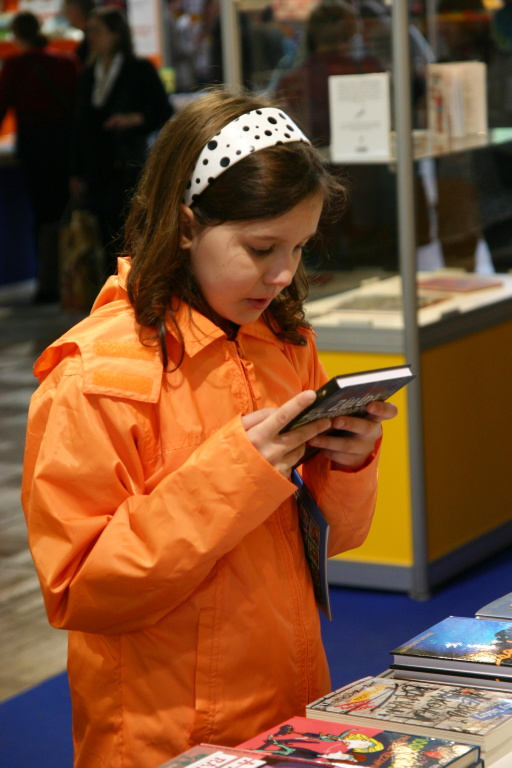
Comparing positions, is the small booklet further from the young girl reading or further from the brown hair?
the brown hair

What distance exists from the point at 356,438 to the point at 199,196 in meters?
0.42

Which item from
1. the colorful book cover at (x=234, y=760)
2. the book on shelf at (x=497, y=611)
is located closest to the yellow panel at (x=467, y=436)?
the book on shelf at (x=497, y=611)

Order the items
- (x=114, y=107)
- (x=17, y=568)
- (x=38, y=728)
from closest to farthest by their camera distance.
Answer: (x=38, y=728) < (x=17, y=568) < (x=114, y=107)

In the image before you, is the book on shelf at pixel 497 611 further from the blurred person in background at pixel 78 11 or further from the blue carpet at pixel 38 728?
the blurred person in background at pixel 78 11

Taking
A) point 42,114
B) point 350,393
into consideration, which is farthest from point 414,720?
point 42,114

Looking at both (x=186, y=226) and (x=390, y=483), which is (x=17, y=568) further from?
(x=186, y=226)

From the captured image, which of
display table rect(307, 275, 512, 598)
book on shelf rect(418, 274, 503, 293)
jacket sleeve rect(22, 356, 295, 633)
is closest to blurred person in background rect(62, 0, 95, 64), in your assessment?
book on shelf rect(418, 274, 503, 293)

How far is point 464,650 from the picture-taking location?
1681mm

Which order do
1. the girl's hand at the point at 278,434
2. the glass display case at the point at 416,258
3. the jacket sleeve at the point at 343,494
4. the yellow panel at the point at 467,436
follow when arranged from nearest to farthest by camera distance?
the girl's hand at the point at 278,434 → the jacket sleeve at the point at 343,494 → the glass display case at the point at 416,258 → the yellow panel at the point at 467,436

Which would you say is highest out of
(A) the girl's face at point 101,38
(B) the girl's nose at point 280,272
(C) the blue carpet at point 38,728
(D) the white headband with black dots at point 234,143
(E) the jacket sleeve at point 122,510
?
(A) the girl's face at point 101,38

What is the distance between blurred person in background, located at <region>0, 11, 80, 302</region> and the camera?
28.5ft

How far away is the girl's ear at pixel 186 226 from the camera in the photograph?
1.65m

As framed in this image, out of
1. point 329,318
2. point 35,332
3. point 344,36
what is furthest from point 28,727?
point 35,332

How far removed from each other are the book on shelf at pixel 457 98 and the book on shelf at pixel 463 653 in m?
2.70
